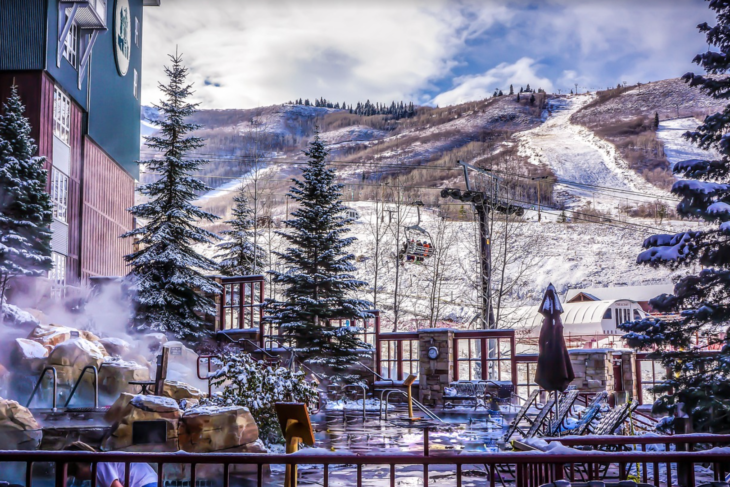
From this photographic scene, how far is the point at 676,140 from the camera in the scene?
359 feet

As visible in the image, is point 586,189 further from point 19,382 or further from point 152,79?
point 19,382

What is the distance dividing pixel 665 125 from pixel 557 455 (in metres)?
128

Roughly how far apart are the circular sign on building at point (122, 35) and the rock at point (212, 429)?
62.3 feet

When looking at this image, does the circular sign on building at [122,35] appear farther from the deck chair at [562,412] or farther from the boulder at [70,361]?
the deck chair at [562,412]

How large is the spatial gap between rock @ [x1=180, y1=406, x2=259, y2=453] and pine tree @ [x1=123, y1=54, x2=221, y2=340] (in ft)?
27.9

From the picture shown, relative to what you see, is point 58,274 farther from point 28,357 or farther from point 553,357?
point 553,357

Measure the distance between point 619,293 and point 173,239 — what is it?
4150 centimetres

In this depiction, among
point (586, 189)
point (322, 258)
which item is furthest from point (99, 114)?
point (586, 189)

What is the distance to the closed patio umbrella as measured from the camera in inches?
405

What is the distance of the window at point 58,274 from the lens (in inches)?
684

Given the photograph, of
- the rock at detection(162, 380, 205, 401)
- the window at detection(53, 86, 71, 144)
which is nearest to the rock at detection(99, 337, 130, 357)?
the rock at detection(162, 380, 205, 401)

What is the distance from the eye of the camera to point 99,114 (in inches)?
861

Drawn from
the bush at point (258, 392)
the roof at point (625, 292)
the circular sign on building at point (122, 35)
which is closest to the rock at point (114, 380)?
the bush at point (258, 392)

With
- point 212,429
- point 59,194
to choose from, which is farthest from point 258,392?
point 59,194
